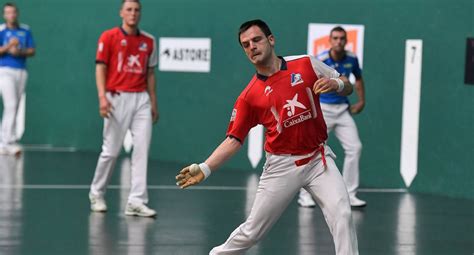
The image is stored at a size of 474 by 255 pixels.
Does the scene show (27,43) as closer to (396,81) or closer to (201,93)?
(201,93)

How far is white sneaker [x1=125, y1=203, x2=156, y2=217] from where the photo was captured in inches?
453

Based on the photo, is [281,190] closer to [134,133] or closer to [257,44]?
[257,44]

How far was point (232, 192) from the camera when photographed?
13961 mm

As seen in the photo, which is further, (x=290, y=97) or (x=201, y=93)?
(x=201, y=93)

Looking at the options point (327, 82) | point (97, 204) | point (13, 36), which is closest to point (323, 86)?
point (327, 82)

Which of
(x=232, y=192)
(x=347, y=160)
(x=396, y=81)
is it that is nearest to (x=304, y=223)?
(x=347, y=160)

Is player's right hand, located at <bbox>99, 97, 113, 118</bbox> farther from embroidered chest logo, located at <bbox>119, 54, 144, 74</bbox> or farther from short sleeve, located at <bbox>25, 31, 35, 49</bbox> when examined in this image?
short sleeve, located at <bbox>25, 31, 35, 49</bbox>

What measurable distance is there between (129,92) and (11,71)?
6.40 meters

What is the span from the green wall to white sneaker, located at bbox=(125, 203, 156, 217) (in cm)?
410

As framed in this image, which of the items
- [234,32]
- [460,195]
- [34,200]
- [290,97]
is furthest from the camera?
[234,32]

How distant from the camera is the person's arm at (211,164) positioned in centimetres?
751

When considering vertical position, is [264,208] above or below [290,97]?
below

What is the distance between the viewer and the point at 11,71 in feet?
57.7

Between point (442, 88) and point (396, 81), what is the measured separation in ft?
2.45
